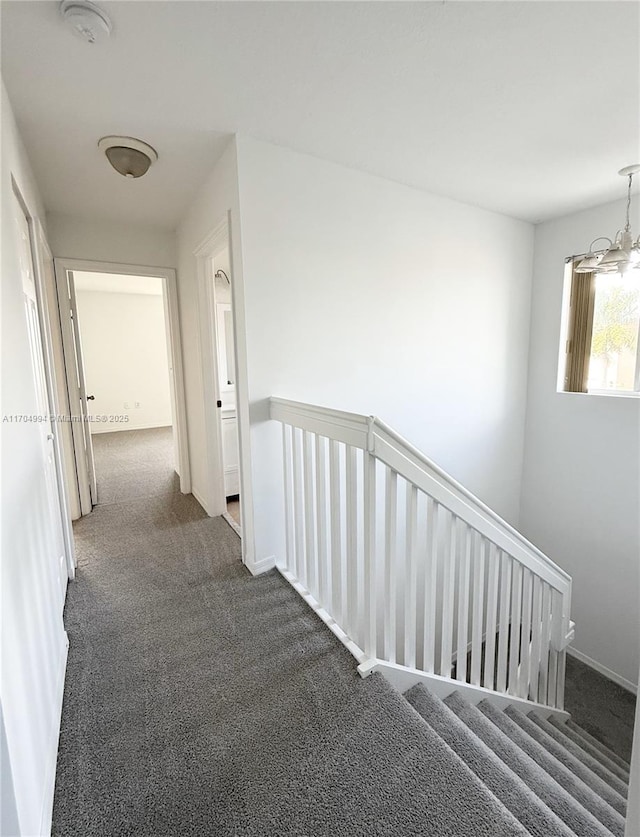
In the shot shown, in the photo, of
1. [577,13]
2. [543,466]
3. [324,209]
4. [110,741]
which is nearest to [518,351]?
[543,466]

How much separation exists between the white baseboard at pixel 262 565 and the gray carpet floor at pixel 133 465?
1719mm

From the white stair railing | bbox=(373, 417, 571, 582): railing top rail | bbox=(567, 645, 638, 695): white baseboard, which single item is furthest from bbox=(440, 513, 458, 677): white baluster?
bbox=(567, 645, 638, 695): white baseboard

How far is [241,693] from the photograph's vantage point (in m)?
1.50

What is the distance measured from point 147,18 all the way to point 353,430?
157 centimetres

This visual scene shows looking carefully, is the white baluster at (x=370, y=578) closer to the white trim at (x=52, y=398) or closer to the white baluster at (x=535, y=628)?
the white baluster at (x=535, y=628)

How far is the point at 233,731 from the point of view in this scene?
1.35 meters

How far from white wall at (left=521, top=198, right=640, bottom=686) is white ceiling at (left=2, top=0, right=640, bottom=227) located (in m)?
0.99

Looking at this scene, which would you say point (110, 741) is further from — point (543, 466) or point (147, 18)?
point (543, 466)

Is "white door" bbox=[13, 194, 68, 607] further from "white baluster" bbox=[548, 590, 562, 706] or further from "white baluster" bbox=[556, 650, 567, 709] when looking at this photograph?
"white baluster" bbox=[556, 650, 567, 709]

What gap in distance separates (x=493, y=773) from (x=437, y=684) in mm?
488

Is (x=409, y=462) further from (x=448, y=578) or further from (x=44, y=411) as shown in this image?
(x=44, y=411)

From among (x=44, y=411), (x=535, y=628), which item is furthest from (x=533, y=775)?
(x=44, y=411)

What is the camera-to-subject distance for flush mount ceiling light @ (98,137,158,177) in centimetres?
196

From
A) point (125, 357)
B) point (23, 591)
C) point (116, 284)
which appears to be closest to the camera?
point (23, 591)
